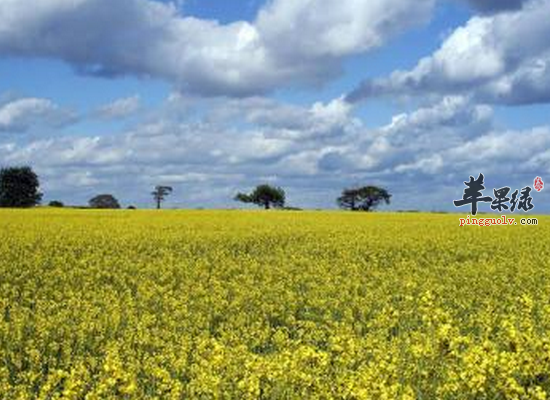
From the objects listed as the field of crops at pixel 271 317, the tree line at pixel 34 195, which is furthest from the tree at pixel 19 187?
the field of crops at pixel 271 317

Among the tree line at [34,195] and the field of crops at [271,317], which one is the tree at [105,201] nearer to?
the tree line at [34,195]

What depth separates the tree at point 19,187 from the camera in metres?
96.9

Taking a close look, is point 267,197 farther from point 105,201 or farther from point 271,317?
point 271,317

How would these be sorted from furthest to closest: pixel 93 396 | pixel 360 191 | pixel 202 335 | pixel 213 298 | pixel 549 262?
pixel 360 191 < pixel 549 262 < pixel 213 298 < pixel 202 335 < pixel 93 396

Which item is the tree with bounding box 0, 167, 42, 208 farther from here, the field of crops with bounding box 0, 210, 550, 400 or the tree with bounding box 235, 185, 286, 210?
the field of crops with bounding box 0, 210, 550, 400

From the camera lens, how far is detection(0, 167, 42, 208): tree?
318 ft

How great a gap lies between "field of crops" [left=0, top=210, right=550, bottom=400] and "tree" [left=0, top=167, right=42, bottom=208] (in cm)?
6913

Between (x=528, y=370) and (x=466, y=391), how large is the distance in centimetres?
75

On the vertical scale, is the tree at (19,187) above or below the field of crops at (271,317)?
above

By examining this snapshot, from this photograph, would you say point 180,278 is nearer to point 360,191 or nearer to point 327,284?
point 327,284

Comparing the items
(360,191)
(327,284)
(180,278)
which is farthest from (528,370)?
(360,191)

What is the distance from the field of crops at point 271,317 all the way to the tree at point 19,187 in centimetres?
6913

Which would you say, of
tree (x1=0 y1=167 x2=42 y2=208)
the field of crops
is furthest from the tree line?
the field of crops

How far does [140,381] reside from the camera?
966cm
